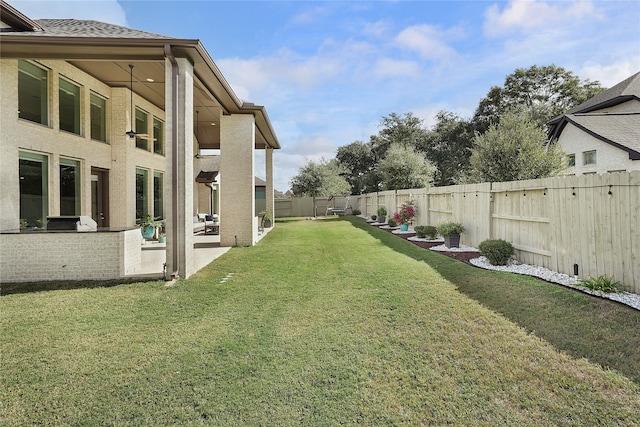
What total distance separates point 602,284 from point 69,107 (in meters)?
11.3

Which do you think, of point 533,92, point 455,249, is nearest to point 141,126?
point 455,249

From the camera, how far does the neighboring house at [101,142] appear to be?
19.6 ft

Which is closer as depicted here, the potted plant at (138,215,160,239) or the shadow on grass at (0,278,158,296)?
the shadow on grass at (0,278,158,296)

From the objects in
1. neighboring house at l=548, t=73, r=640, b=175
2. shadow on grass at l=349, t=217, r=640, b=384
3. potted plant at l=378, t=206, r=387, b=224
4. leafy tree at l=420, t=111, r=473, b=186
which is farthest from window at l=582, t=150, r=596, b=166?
shadow on grass at l=349, t=217, r=640, b=384

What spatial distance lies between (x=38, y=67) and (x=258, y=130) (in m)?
6.75

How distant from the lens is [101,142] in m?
9.30

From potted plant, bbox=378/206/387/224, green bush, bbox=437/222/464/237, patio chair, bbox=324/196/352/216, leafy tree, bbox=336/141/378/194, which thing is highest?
leafy tree, bbox=336/141/378/194

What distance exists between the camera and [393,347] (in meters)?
3.44

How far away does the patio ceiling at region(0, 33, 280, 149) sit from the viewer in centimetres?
577

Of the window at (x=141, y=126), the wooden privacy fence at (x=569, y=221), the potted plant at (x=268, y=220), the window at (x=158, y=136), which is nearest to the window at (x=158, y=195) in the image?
the window at (x=158, y=136)

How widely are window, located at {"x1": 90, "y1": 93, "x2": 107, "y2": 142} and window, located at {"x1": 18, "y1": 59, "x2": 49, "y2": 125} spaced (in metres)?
1.54

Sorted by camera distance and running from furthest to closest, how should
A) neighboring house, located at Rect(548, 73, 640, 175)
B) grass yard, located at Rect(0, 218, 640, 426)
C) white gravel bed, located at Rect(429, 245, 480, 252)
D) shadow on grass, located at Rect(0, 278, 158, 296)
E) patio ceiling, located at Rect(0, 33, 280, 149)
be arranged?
neighboring house, located at Rect(548, 73, 640, 175) → white gravel bed, located at Rect(429, 245, 480, 252) → patio ceiling, located at Rect(0, 33, 280, 149) → shadow on grass, located at Rect(0, 278, 158, 296) → grass yard, located at Rect(0, 218, 640, 426)

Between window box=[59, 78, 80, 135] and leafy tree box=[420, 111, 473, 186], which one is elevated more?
leafy tree box=[420, 111, 473, 186]

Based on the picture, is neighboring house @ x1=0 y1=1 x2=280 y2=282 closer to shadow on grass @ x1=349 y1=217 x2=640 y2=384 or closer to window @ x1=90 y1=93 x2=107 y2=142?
window @ x1=90 y1=93 x2=107 y2=142
